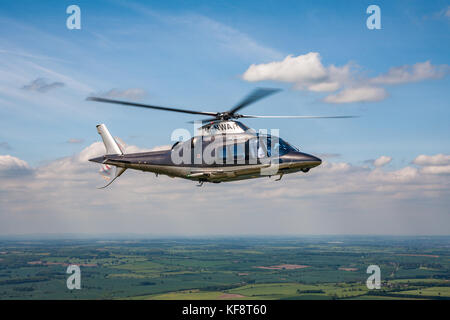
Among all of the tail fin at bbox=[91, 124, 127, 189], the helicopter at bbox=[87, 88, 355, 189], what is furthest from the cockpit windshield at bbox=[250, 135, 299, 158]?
the tail fin at bbox=[91, 124, 127, 189]

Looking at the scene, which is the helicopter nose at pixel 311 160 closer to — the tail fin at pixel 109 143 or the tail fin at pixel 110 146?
the tail fin at pixel 110 146

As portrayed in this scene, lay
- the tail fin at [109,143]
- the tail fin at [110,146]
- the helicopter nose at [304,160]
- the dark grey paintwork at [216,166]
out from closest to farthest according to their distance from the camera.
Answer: the helicopter nose at [304,160] → the dark grey paintwork at [216,166] → the tail fin at [110,146] → the tail fin at [109,143]

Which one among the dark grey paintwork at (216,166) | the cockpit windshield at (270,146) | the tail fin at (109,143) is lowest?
the dark grey paintwork at (216,166)

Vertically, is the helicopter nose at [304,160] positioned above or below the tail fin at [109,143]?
below

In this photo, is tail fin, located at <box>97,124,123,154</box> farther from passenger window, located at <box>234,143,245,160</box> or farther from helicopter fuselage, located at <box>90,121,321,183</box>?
passenger window, located at <box>234,143,245,160</box>

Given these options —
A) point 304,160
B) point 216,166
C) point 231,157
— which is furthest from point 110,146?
point 304,160

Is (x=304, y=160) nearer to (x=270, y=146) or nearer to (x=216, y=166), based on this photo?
(x=270, y=146)

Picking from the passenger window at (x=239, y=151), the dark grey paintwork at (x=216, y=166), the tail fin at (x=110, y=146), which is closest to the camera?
the dark grey paintwork at (x=216, y=166)

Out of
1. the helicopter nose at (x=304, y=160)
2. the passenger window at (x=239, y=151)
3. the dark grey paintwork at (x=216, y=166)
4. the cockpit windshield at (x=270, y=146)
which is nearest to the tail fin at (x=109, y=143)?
the dark grey paintwork at (x=216, y=166)

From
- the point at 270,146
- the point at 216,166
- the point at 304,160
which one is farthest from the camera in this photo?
the point at 216,166
